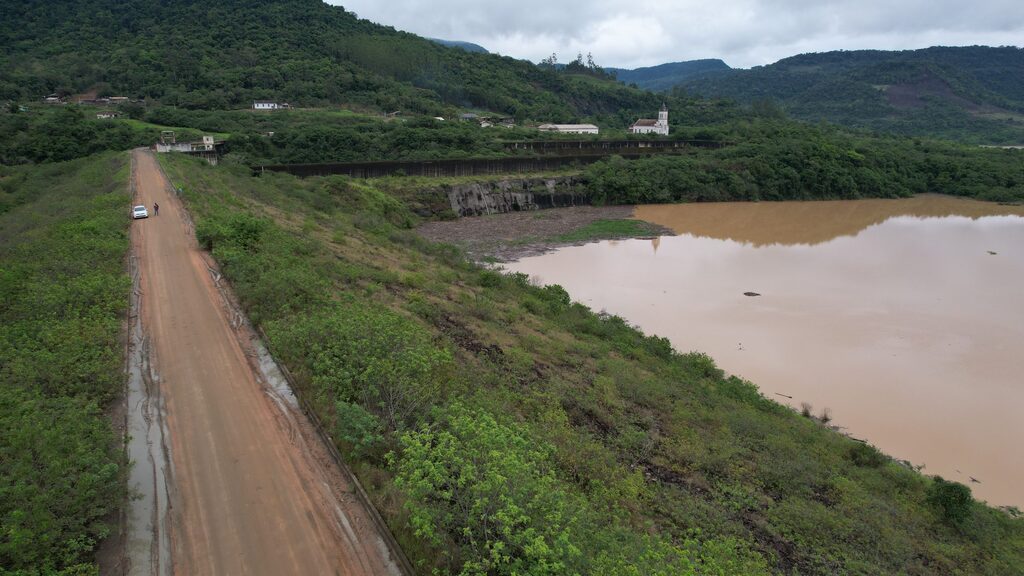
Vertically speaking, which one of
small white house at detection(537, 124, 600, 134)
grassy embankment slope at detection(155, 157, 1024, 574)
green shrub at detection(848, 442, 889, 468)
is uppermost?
small white house at detection(537, 124, 600, 134)

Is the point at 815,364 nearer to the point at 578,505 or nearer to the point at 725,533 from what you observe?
the point at 725,533

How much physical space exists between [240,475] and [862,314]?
24776 millimetres

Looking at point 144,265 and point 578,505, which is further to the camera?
point 144,265

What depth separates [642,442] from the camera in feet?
38.3

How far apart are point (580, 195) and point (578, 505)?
4506cm

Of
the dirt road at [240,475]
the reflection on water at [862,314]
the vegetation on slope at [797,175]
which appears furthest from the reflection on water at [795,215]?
the dirt road at [240,475]

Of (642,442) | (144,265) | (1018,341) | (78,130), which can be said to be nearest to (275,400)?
(642,442)

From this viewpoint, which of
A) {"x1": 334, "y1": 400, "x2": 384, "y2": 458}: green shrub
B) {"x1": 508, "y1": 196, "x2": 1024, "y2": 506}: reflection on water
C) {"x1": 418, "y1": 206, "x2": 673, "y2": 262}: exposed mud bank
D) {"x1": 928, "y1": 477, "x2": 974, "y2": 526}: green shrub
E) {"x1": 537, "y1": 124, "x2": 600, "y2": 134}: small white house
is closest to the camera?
{"x1": 334, "y1": 400, "x2": 384, "y2": 458}: green shrub

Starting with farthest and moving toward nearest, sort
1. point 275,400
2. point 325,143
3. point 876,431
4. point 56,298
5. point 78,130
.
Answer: point 325,143 < point 78,130 < point 876,431 < point 56,298 < point 275,400

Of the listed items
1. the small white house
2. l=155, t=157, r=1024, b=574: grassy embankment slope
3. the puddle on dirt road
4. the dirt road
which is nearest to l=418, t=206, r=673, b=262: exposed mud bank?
l=155, t=157, r=1024, b=574: grassy embankment slope

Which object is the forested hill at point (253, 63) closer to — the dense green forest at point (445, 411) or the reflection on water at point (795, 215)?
the dense green forest at point (445, 411)

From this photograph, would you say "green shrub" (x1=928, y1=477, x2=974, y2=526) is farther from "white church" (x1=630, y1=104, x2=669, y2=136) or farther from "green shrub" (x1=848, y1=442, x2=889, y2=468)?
"white church" (x1=630, y1=104, x2=669, y2=136)

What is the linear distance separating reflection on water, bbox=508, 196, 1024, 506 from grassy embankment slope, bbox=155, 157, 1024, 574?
2.80 meters

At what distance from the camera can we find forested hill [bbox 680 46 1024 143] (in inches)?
4528
